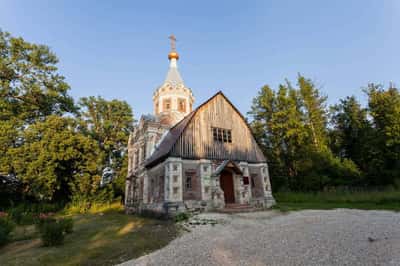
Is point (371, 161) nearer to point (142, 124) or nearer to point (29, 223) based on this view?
point (142, 124)

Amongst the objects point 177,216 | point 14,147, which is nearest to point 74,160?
point 14,147

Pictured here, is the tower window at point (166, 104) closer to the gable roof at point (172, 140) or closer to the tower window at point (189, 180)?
the gable roof at point (172, 140)

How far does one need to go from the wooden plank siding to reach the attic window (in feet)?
0.86

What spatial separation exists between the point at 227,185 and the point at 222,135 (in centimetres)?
403

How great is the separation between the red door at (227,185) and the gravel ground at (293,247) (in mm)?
7831

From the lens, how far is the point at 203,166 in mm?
14703

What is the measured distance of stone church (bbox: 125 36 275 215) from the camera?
13742 mm

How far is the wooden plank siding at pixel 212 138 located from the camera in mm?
14890

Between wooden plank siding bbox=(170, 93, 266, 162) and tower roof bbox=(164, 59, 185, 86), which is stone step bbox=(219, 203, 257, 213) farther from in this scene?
tower roof bbox=(164, 59, 185, 86)

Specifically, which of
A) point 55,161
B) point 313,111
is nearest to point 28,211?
point 55,161

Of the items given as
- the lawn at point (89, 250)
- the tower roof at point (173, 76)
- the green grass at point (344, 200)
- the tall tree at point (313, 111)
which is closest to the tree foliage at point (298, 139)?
the tall tree at point (313, 111)

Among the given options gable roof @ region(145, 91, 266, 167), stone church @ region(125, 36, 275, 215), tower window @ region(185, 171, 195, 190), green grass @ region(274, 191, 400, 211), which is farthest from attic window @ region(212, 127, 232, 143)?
green grass @ region(274, 191, 400, 211)

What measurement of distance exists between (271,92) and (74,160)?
26794mm

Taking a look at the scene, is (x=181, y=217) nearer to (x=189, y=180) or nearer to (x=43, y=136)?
(x=189, y=180)
